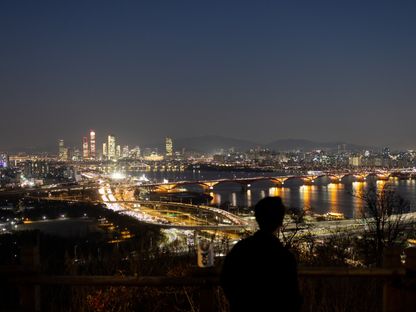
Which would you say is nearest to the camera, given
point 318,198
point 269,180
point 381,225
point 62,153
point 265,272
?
point 265,272

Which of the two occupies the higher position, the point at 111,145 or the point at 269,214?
the point at 111,145

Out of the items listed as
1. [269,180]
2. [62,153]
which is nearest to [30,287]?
[269,180]

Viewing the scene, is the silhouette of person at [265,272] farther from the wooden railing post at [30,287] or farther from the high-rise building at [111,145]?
the high-rise building at [111,145]

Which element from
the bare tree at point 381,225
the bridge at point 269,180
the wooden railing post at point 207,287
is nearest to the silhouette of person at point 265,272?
the wooden railing post at point 207,287

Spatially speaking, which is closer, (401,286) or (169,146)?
(401,286)

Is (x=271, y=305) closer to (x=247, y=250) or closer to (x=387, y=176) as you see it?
(x=247, y=250)

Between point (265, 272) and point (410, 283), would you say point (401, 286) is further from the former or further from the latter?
point (265, 272)
